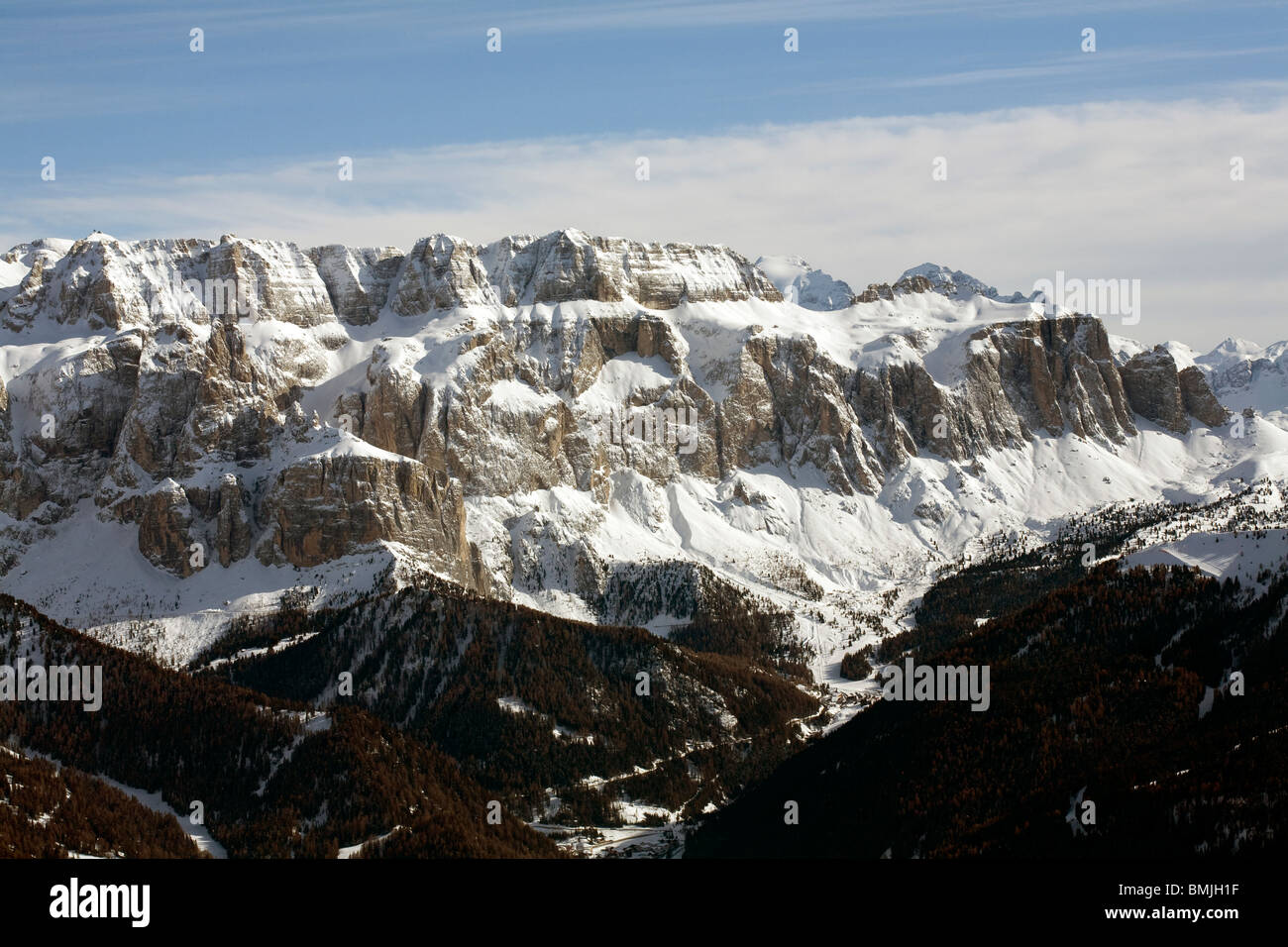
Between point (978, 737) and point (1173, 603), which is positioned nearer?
point (978, 737)

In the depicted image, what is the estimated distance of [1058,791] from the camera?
15738cm

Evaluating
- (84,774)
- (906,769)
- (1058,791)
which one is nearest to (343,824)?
(84,774)

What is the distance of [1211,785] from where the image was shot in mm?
137000

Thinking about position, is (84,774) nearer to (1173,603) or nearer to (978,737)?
(978,737)
